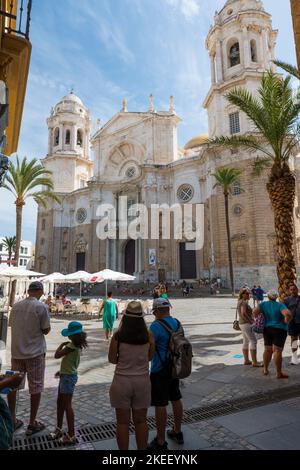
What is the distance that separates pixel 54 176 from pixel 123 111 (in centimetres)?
1445

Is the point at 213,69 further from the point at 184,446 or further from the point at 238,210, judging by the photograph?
the point at 184,446

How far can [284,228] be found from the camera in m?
10.0

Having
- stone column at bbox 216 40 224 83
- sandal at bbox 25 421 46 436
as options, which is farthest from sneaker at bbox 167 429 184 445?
stone column at bbox 216 40 224 83

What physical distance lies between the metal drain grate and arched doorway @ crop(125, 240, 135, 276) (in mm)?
36889

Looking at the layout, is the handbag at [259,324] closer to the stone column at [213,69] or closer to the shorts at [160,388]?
the shorts at [160,388]

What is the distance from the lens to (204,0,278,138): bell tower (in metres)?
33.9

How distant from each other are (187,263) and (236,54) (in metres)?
24.3

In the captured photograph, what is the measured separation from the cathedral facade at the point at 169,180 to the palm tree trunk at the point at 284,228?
19274mm

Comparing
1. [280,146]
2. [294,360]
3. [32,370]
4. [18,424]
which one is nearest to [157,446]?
[32,370]

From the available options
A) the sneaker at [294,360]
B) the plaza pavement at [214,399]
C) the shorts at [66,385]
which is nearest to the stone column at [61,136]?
the plaza pavement at [214,399]

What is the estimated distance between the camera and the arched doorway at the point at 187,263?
116 ft

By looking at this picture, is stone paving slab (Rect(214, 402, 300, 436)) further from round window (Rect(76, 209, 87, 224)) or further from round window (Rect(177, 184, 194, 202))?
round window (Rect(76, 209, 87, 224))

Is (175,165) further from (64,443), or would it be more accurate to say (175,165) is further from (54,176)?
(64,443)

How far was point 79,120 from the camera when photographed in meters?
51.2
